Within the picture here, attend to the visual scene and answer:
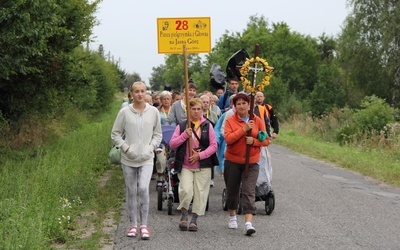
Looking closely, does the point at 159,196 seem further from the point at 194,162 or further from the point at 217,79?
the point at 217,79

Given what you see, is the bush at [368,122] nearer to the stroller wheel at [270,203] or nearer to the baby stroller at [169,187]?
the baby stroller at [169,187]

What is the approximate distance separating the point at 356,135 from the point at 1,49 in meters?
17.1

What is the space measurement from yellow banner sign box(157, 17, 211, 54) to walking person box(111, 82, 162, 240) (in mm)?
2461

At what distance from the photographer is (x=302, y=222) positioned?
9.58m

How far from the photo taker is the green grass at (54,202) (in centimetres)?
718

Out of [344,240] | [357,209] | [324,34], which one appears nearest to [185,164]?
[344,240]

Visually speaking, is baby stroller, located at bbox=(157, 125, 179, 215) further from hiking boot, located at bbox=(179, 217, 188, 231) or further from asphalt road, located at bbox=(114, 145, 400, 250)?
hiking boot, located at bbox=(179, 217, 188, 231)

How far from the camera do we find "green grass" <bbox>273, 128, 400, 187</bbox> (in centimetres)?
1603

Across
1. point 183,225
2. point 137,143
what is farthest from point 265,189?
point 137,143

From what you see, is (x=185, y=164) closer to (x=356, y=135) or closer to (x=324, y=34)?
(x=356, y=135)

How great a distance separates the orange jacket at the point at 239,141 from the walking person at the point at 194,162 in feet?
1.13

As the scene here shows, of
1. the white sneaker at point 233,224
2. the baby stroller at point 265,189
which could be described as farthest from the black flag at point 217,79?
the white sneaker at point 233,224

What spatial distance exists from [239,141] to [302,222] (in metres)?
1.63

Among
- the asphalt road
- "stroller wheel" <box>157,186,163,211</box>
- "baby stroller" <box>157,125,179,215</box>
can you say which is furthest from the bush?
Answer: "stroller wheel" <box>157,186,163,211</box>
